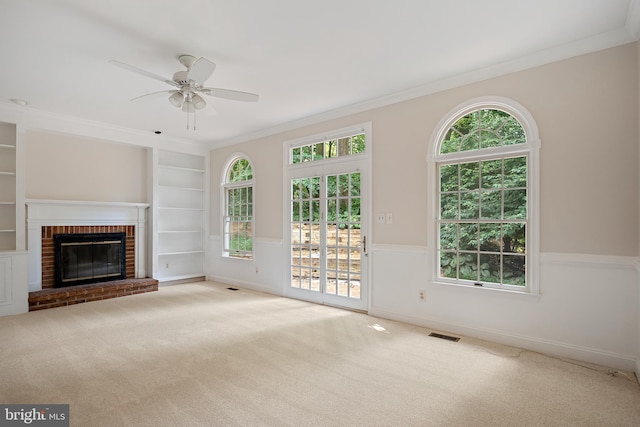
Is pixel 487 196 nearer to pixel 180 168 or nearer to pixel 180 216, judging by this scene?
pixel 180 168

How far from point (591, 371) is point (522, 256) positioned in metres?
1.04

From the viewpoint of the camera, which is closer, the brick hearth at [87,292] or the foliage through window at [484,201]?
the foliage through window at [484,201]

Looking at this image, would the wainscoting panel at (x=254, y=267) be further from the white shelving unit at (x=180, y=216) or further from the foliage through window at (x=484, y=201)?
the foliage through window at (x=484, y=201)

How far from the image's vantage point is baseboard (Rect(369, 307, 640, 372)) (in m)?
2.80

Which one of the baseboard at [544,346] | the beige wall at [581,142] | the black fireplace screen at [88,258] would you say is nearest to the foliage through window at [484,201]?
the beige wall at [581,142]

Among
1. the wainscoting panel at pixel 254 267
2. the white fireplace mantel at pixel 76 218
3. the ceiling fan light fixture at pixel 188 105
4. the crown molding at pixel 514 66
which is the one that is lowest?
the wainscoting panel at pixel 254 267

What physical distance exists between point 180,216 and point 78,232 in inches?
67.3

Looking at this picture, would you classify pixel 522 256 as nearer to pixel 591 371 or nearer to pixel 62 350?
pixel 591 371

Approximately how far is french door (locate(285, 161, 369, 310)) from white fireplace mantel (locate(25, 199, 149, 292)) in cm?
279

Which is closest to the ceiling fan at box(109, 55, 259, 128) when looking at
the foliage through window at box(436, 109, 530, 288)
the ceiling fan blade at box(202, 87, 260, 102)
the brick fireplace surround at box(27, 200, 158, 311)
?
the ceiling fan blade at box(202, 87, 260, 102)

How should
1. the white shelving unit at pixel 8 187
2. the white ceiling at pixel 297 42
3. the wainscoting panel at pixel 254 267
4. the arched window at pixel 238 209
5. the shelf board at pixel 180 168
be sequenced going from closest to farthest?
the white ceiling at pixel 297 42 → the white shelving unit at pixel 8 187 → the wainscoting panel at pixel 254 267 → the arched window at pixel 238 209 → the shelf board at pixel 180 168

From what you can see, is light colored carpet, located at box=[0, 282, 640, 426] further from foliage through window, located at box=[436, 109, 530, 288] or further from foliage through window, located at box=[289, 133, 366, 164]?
foliage through window, located at box=[289, 133, 366, 164]

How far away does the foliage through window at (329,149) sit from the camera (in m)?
4.61

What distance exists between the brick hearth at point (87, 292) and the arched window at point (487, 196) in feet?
15.2
